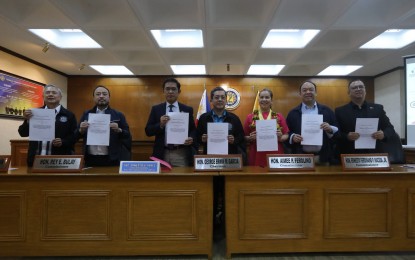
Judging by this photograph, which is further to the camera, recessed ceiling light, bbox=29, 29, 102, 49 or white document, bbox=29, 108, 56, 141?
recessed ceiling light, bbox=29, 29, 102, 49

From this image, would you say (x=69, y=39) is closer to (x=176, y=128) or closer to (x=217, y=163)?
(x=176, y=128)

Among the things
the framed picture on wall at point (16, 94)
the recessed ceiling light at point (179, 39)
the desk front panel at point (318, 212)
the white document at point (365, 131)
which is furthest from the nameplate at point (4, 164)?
the framed picture on wall at point (16, 94)

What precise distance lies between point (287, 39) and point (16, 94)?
5031mm

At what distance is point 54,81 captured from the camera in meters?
5.88

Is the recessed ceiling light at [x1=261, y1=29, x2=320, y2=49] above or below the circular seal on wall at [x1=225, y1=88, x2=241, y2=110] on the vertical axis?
above

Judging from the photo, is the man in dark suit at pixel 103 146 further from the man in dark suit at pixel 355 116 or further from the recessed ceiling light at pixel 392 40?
the recessed ceiling light at pixel 392 40

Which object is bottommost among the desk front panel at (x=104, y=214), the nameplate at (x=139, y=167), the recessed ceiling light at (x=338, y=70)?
the desk front panel at (x=104, y=214)

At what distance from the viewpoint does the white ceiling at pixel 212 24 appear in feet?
10.0

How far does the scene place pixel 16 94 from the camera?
4.59 metres

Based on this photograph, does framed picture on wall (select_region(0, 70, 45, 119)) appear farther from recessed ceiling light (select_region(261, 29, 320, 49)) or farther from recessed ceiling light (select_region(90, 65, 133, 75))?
recessed ceiling light (select_region(261, 29, 320, 49))

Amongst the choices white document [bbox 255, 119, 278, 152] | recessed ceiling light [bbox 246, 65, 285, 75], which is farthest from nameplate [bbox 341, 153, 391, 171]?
recessed ceiling light [bbox 246, 65, 285, 75]

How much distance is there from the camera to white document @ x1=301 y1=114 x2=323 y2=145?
211 centimetres

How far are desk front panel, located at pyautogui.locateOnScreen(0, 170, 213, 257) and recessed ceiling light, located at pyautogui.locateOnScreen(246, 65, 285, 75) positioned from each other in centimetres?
441

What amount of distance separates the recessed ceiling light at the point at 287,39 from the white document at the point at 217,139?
263cm
